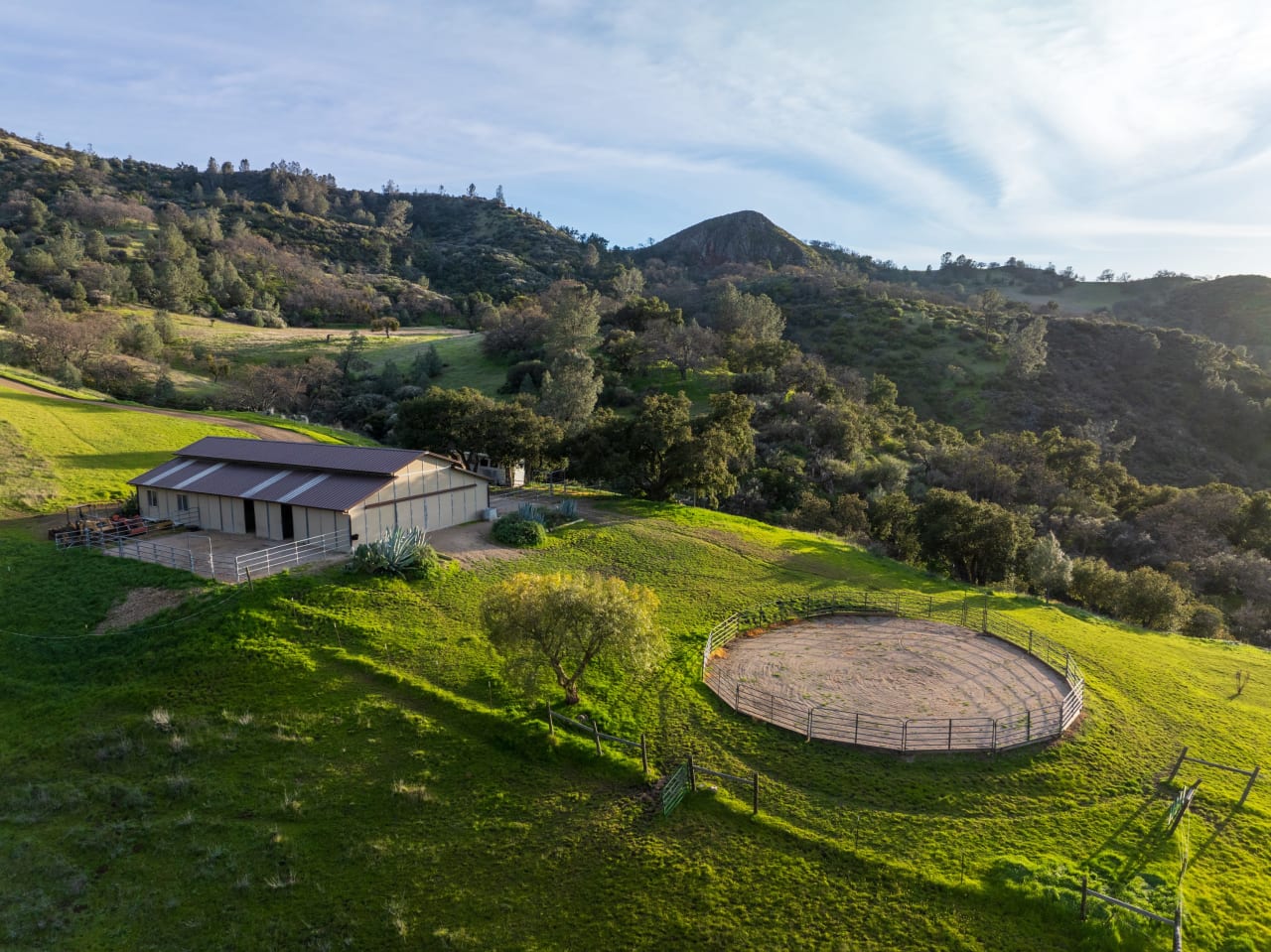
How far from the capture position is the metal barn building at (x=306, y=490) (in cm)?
2869

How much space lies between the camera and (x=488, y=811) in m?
15.2

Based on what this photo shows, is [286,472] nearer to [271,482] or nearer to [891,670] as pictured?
[271,482]

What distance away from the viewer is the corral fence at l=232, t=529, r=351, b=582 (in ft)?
82.3

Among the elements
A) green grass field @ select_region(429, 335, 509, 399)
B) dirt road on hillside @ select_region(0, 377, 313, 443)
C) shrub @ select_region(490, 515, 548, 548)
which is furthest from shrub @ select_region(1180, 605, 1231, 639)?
green grass field @ select_region(429, 335, 509, 399)

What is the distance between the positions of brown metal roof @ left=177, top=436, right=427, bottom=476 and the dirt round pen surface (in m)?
17.5

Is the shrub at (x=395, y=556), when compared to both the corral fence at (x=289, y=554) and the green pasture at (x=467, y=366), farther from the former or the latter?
the green pasture at (x=467, y=366)

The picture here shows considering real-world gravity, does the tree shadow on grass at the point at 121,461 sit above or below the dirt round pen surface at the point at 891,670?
above

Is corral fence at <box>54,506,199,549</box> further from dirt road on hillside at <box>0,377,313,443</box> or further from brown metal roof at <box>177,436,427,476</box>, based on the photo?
dirt road on hillside at <box>0,377,313,443</box>

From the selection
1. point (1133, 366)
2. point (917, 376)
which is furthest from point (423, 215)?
point (1133, 366)

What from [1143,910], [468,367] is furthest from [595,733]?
[468,367]

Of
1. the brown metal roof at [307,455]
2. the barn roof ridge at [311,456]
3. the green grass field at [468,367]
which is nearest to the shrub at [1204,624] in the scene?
the barn roof ridge at [311,456]

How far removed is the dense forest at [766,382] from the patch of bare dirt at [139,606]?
21118mm

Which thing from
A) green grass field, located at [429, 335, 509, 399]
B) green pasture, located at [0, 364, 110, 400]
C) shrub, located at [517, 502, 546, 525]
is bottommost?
shrub, located at [517, 502, 546, 525]

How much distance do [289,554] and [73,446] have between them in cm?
2434
